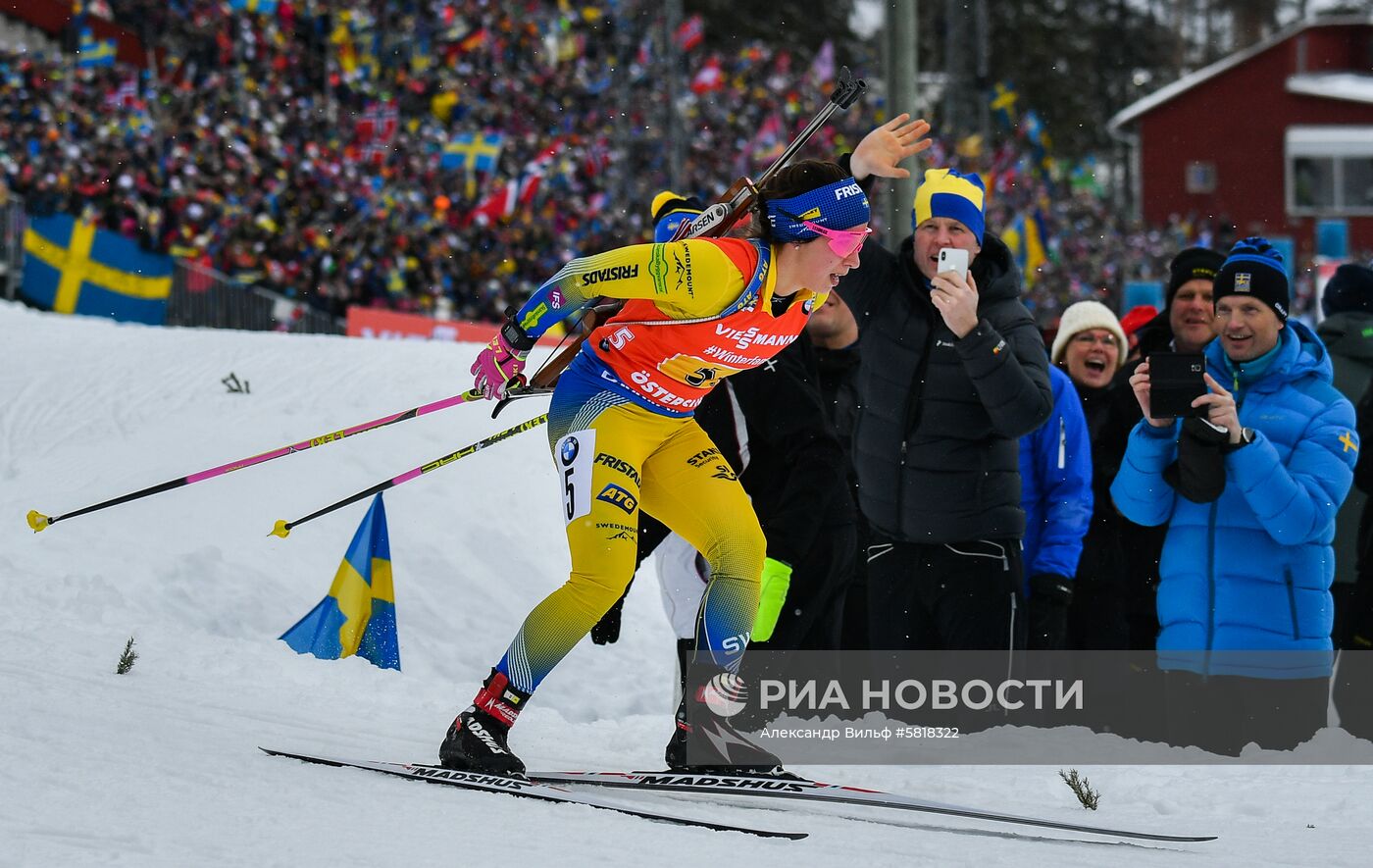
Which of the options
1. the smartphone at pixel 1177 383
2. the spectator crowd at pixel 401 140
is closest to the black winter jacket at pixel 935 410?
the smartphone at pixel 1177 383

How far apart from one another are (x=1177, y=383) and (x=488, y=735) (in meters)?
2.44

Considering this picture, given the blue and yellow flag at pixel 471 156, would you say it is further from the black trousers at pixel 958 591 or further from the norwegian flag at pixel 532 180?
the black trousers at pixel 958 591

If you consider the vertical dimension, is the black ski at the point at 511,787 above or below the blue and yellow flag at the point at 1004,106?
below

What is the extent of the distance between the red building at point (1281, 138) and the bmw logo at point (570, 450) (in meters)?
35.6

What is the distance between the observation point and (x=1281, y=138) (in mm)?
38375

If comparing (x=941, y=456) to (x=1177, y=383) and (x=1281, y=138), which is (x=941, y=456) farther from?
(x=1281, y=138)

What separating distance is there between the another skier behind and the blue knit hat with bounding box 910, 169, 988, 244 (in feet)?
2.33

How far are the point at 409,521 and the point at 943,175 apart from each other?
3671 millimetres

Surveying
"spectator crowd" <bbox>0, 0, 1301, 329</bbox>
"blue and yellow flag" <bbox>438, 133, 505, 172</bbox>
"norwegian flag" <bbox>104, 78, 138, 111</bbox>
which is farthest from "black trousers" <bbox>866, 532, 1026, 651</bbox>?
"blue and yellow flag" <bbox>438, 133, 505, 172</bbox>

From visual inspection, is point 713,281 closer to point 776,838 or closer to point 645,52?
point 776,838

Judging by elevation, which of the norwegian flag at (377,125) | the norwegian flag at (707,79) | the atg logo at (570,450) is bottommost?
the atg logo at (570,450)

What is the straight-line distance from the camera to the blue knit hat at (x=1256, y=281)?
5.10 meters

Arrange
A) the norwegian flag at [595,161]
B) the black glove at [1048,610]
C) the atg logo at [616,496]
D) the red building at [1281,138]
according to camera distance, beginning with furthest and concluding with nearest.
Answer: the red building at [1281,138], the norwegian flag at [595,161], the black glove at [1048,610], the atg logo at [616,496]

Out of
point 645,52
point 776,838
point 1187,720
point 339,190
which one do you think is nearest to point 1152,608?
point 1187,720
